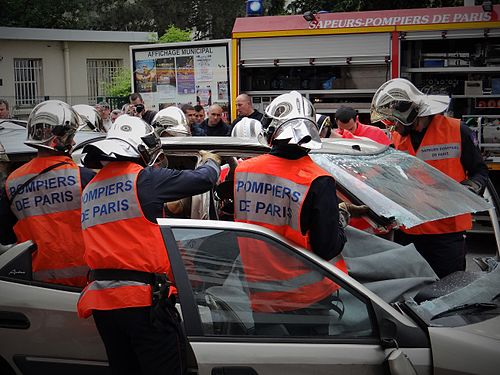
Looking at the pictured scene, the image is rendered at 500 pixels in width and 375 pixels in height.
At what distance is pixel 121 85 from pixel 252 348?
22.8m

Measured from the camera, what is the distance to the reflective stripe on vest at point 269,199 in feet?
10.2

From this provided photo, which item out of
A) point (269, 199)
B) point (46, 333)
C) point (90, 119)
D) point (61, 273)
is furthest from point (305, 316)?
point (90, 119)

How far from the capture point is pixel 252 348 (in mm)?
2900

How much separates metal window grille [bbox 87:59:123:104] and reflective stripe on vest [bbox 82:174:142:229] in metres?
26.1

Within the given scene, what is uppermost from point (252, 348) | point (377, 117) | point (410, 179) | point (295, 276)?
point (377, 117)

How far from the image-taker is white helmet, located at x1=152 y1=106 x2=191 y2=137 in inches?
225

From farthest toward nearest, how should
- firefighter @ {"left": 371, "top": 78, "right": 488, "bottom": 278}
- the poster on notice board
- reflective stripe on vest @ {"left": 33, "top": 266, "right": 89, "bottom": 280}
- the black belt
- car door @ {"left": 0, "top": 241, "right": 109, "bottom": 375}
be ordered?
the poster on notice board → firefighter @ {"left": 371, "top": 78, "right": 488, "bottom": 278} → reflective stripe on vest @ {"left": 33, "top": 266, "right": 89, "bottom": 280} → car door @ {"left": 0, "top": 241, "right": 109, "bottom": 375} → the black belt

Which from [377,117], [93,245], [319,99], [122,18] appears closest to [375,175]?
[377,117]

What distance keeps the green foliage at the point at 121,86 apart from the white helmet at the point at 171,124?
16338 millimetres

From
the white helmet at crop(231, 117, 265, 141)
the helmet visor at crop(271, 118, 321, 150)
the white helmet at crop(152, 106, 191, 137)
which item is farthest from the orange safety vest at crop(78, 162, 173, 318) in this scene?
the white helmet at crop(231, 117, 265, 141)

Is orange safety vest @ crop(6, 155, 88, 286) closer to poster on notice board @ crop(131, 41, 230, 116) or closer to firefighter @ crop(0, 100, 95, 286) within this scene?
firefighter @ crop(0, 100, 95, 286)

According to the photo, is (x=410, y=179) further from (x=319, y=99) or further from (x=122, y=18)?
(x=122, y=18)

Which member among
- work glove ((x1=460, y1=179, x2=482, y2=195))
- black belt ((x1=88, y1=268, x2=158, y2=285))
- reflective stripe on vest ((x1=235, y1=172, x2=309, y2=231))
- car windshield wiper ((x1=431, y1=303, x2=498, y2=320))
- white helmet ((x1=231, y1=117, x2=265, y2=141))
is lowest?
car windshield wiper ((x1=431, y1=303, x2=498, y2=320))

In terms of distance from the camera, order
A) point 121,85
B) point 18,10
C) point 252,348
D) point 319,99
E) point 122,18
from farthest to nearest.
→ point 122,18 → point 18,10 → point 121,85 → point 319,99 → point 252,348
